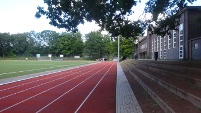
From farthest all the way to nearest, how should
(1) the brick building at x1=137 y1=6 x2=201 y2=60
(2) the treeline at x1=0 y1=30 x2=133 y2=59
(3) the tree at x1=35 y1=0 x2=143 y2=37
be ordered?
(2) the treeline at x1=0 y1=30 x2=133 y2=59 → (1) the brick building at x1=137 y1=6 x2=201 y2=60 → (3) the tree at x1=35 y1=0 x2=143 y2=37

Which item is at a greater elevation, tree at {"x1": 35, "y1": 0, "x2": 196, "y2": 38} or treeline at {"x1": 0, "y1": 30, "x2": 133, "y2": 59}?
treeline at {"x1": 0, "y1": 30, "x2": 133, "y2": 59}

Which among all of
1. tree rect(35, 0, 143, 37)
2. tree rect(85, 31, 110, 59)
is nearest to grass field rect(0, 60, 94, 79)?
tree rect(35, 0, 143, 37)

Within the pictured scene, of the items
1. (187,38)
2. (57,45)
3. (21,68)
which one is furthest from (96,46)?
(187,38)

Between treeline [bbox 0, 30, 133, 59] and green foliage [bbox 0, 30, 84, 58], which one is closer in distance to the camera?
treeline [bbox 0, 30, 133, 59]

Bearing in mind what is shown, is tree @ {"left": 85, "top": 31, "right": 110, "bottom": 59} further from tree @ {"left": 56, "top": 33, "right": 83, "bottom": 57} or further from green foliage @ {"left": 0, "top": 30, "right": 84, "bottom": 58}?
green foliage @ {"left": 0, "top": 30, "right": 84, "bottom": 58}

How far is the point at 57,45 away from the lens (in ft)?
400

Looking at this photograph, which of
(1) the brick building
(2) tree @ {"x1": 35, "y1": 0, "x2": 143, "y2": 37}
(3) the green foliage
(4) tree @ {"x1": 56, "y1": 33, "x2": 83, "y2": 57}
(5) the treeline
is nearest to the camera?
(2) tree @ {"x1": 35, "y1": 0, "x2": 143, "y2": 37}

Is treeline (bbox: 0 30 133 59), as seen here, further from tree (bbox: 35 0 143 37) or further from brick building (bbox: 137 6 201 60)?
tree (bbox: 35 0 143 37)

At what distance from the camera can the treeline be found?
115125 millimetres

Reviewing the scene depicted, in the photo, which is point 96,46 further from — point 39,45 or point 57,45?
point 39,45

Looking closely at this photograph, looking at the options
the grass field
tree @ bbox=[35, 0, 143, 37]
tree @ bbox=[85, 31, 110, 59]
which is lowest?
the grass field

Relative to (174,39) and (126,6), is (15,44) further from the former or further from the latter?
(126,6)

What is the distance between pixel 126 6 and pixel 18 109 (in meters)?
7.52

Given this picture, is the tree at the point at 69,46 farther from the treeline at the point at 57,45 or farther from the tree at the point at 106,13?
the tree at the point at 106,13
